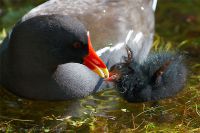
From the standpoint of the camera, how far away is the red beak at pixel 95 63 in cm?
485

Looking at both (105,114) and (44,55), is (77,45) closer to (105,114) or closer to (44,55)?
(44,55)

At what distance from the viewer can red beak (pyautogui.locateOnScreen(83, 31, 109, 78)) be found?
191 inches

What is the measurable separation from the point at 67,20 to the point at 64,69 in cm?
55

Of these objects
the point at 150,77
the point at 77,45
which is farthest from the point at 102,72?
the point at 150,77

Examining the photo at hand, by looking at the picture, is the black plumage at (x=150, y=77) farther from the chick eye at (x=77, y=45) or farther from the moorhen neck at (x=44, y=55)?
the chick eye at (x=77, y=45)

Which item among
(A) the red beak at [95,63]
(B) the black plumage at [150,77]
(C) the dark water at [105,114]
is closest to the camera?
(C) the dark water at [105,114]

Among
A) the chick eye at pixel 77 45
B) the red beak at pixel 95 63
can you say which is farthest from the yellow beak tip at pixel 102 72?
the chick eye at pixel 77 45

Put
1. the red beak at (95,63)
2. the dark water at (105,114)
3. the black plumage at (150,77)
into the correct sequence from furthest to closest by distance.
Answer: the black plumage at (150,77) < the red beak at (95,63) < the dark water at (105,114)

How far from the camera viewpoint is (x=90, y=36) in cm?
524

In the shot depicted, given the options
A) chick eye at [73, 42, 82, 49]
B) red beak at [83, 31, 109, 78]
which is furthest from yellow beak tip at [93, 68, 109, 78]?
chick eye at [73, 42, 82, 49]

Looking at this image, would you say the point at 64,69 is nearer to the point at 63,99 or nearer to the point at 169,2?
the point at 63,99

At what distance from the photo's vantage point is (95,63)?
486 centimetres

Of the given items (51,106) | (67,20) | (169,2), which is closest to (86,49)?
(67,20)

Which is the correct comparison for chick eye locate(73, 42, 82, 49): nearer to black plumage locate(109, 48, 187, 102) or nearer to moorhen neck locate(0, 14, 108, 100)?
moorhen neck locate(0, 14, 108, 100)
